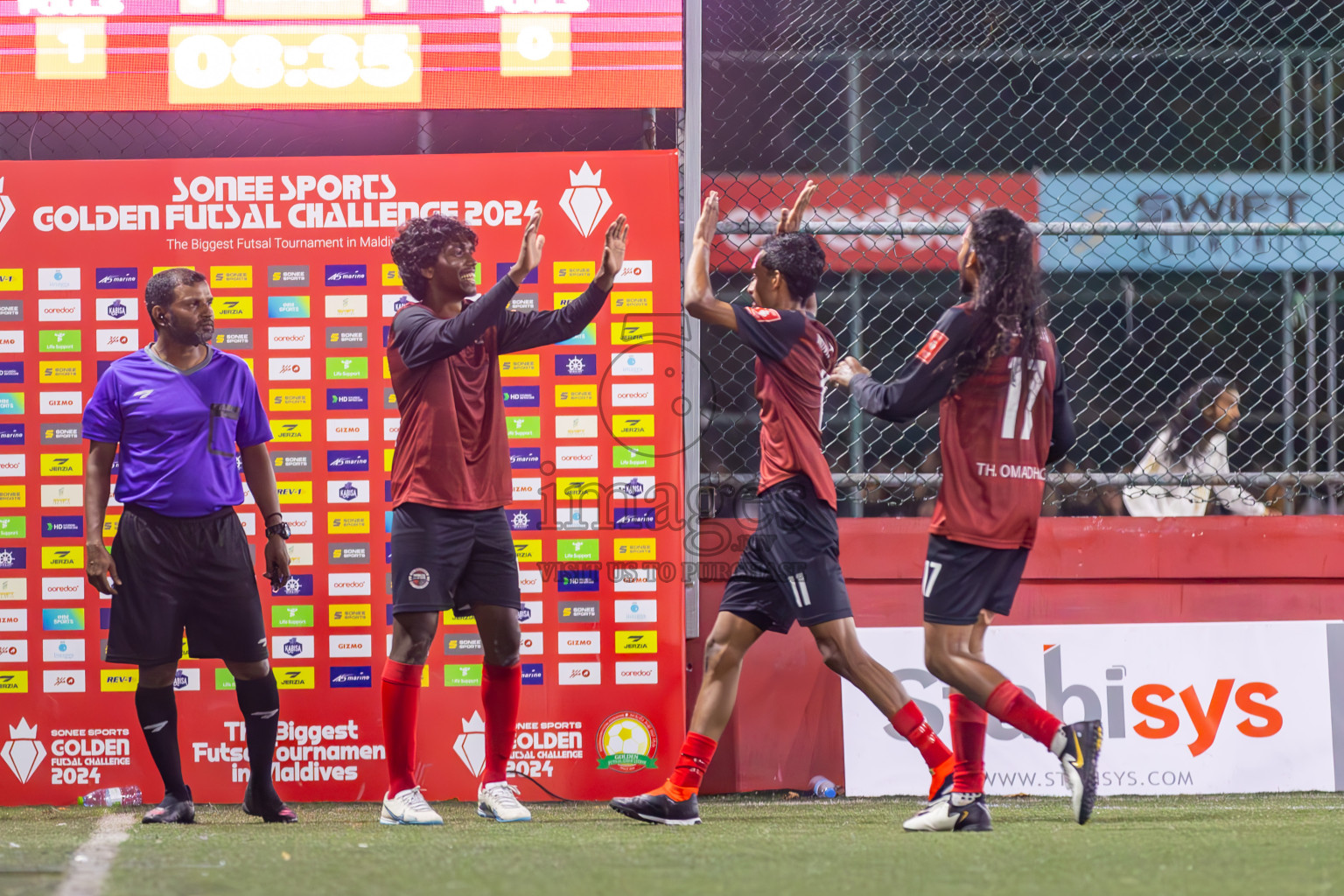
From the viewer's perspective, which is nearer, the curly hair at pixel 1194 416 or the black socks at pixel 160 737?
the black socks at pixel 160 737

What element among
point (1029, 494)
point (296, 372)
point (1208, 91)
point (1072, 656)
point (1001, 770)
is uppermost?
point (1208, 91)

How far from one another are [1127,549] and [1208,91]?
3317 millimetres

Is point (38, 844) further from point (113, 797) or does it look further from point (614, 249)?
point (614, 249)

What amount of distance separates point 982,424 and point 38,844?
121 inches

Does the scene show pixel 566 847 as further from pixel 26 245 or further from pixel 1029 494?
pixel 26 245

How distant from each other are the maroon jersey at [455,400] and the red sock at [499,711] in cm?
60

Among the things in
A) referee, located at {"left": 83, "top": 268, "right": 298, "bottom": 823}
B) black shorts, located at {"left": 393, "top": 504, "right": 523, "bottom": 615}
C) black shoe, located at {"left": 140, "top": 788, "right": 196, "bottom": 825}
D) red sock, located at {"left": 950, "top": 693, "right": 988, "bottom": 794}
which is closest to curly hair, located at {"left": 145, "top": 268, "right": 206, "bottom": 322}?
referee, located at {"left": 83, "top": 268, "right": 298, "bottom": 823}

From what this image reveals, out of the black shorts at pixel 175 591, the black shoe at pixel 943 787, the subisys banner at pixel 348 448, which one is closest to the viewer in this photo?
the black shoe at pixel 943 787

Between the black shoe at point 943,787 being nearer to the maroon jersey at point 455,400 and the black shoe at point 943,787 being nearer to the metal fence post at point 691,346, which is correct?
the metal fence post at point 691,346

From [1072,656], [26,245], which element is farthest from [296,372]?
[1072,656]

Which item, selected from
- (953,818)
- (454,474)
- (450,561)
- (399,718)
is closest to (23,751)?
(399,718)

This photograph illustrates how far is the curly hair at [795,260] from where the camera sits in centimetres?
423

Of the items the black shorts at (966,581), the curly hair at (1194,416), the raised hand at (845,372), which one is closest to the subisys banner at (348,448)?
the raised hand at (845,372)

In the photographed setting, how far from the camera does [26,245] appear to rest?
5.17m
